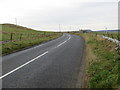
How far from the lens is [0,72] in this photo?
920 cm

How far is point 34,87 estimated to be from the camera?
658 centimetres

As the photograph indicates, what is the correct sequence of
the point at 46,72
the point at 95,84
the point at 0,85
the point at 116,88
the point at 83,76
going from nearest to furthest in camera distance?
the point at 116,88 < the point at 95,84 < the point at 0,85 < the point at 83,76 < the point at 46,72

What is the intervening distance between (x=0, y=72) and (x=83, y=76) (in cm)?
405

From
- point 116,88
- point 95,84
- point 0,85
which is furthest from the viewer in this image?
point 0,85

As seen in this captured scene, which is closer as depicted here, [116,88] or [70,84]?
[116,88]

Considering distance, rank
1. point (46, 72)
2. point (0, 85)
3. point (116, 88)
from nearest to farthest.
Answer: point (116, 88) → point (0, 85) → point (46, 72)

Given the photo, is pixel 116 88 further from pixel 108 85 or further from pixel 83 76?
pixel 83 76

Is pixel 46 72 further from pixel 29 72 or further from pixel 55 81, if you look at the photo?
pixel 55 81

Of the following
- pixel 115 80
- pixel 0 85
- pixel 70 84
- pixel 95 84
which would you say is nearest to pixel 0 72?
pixel 0 85

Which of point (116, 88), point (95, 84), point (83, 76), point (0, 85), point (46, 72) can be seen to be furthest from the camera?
point (46, 72)

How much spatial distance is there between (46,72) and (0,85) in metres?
2.32

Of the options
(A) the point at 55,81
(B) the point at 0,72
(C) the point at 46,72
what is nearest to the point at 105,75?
(A) the point at 55,81

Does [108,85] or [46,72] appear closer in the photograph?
[108,85]

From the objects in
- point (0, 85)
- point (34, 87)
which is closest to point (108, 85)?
point (34, 87)
